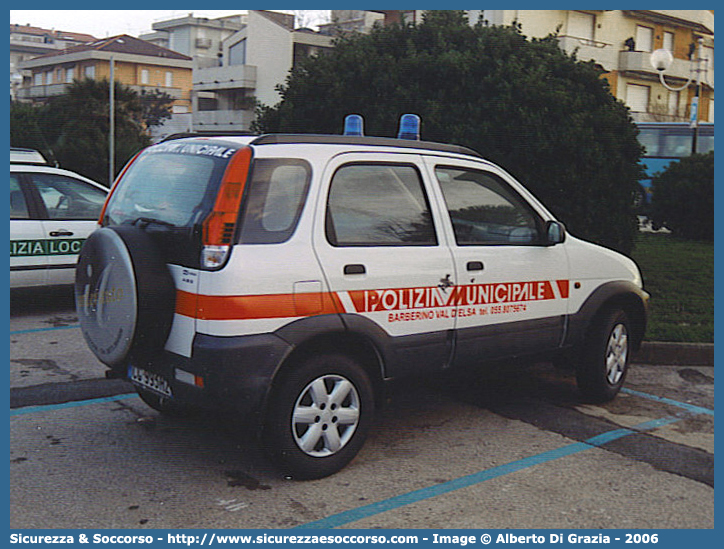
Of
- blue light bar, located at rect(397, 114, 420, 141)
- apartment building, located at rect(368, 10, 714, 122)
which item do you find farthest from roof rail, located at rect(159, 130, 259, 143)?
apartment building, located at rect(368, 10, 714, 122)

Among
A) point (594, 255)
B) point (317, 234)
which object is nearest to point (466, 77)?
point (594, 255)

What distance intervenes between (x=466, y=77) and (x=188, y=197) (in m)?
5.86

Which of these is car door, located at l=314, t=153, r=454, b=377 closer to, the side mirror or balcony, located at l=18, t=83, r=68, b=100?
the side mirror

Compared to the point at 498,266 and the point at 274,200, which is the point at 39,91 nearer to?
the point at 498,266

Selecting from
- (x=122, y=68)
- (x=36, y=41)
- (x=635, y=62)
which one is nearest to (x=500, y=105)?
(x=635, y=62)

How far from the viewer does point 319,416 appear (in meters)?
4.53

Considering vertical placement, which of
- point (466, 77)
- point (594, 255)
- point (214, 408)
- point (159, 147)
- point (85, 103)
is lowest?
point (214, 408)

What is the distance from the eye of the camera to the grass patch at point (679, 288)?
8.02 meters

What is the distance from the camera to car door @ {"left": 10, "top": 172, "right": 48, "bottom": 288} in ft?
28.4

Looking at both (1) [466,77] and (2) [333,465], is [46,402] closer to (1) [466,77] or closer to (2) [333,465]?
(2) [333,465]

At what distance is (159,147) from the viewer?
196 inches

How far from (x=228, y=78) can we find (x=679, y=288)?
2094 inches

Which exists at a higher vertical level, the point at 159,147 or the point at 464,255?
the point at 159,147

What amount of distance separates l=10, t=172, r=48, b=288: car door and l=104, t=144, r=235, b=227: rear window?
3977 millimetres
